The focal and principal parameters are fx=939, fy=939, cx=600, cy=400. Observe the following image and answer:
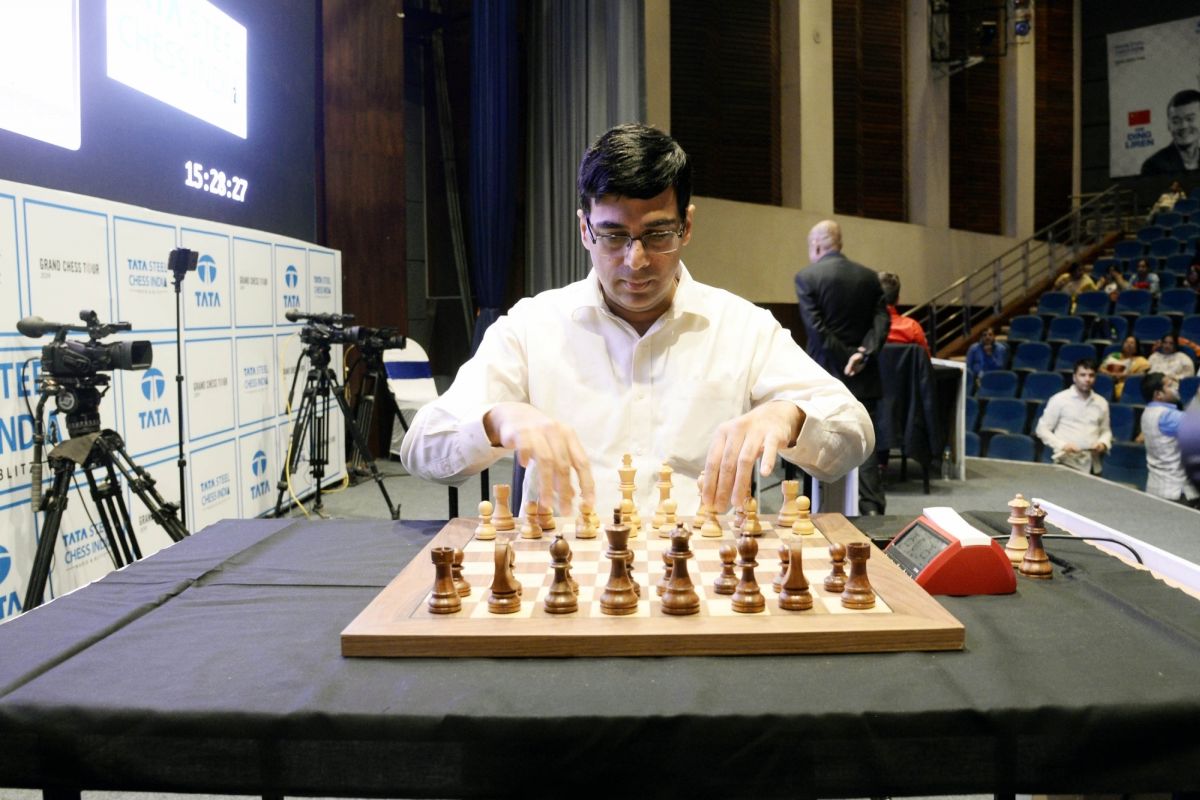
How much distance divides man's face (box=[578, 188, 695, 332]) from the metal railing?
Answer: 843 cm

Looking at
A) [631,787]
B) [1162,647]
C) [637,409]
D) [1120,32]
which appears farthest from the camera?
[1120,32]

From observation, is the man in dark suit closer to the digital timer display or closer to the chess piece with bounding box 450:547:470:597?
the digital timer display

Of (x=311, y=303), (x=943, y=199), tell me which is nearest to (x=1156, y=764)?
(x=311, y=303)

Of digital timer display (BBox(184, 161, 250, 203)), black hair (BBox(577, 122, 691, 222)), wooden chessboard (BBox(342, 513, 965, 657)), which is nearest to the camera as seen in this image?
wooden chessboard (BBox(342, 513, 965, 657))

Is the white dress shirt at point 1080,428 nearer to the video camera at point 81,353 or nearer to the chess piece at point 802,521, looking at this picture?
the chess piece at point 802,521

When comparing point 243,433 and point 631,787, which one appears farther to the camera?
point 243,433

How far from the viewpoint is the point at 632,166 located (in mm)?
1538

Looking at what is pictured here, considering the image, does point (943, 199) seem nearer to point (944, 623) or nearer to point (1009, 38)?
point (1009, 38)

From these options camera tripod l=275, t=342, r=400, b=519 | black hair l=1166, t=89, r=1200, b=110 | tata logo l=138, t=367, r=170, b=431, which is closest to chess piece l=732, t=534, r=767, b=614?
tata logo l=138, t=367, r=170, b=431

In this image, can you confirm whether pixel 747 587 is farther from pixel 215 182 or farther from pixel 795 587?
pixel 215 182

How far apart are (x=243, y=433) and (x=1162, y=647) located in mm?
3878

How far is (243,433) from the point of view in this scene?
13.7 ft

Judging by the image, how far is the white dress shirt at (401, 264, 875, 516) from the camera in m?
1.79

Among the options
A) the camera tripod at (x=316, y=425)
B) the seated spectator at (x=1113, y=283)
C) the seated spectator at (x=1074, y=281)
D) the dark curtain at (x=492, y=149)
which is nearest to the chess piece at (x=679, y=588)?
the camera tripod at (x=316, y=425)
